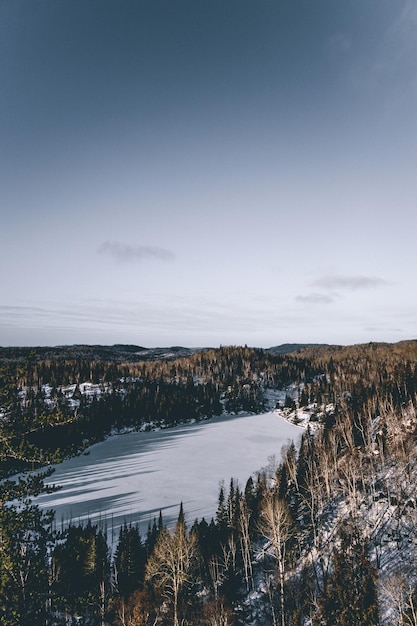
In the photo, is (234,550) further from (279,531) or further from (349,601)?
(349,601)

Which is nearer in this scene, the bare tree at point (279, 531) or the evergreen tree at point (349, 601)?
the evergreen tree at point (349, 601)

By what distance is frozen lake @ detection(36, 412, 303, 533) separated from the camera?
274 ft

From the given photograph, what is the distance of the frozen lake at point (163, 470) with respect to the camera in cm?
8356

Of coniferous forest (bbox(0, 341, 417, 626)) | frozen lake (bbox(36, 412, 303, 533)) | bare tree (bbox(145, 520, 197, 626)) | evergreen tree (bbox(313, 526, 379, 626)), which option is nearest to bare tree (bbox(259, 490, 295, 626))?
coniferous forest (bbox(0, 341, 417, 626))

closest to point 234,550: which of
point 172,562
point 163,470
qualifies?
point 172,562

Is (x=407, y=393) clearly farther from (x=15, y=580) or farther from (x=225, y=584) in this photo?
(x=15, y=580)

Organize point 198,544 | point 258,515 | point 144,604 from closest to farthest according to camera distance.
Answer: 1. point 144,604
2. point 198,544
3. point 258,515

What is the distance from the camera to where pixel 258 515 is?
71312mm

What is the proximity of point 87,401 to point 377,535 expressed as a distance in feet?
435

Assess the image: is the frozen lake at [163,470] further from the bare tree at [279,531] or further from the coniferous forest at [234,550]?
the bare tree at [279,531]

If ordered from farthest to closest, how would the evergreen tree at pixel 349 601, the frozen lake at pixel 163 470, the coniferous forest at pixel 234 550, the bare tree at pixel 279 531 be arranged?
the frozen lake at pixel 163 470 → the bare tree at pixel 279 531 → the evergreen tree at pixel 349 601 → the coniferous forest at pixel 234 550

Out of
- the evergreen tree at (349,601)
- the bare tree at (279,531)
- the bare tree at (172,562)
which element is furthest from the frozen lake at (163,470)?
the evergreen tree at (349,601)

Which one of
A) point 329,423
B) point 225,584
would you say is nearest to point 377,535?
point 225,584

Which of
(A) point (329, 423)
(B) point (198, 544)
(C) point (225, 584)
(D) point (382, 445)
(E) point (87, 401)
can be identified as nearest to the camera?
(C) point (225, 584)
